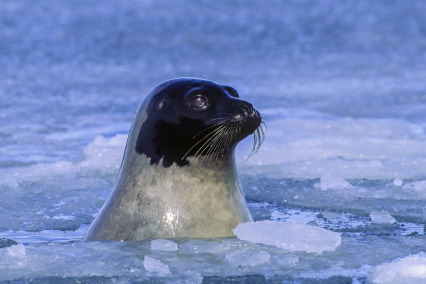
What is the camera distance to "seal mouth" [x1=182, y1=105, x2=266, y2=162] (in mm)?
4242

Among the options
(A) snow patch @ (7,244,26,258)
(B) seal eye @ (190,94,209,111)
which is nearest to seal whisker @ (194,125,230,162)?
(B) seal eye @ (190,94,209,111)

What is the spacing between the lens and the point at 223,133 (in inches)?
167

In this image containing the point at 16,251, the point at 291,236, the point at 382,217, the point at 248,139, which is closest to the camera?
the point at 16,251

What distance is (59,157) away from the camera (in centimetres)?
743

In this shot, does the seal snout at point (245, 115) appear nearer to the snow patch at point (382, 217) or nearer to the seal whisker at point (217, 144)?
the seal whisker at point (217, 144)

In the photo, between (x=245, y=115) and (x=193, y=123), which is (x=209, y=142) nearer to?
(x=193, y=123)

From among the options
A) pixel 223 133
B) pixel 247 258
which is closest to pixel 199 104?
pixel 223 133

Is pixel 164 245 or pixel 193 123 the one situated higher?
pixel 193 123

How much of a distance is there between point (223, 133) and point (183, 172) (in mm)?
290

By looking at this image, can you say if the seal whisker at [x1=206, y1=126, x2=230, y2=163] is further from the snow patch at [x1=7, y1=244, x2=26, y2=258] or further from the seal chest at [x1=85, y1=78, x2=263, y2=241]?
the snow patch at [x1=7, y1=244, x2=26, y2=258]

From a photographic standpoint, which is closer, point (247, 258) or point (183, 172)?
point (247, 258)

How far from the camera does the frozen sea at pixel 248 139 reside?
4.03m

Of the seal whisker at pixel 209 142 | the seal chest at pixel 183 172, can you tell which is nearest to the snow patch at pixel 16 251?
the seal chest at pixel 183 172

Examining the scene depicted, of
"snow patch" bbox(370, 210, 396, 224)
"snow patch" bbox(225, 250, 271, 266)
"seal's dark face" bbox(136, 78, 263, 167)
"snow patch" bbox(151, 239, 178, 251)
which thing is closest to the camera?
"snow patch" bbox(225, 250, 271, 266)
